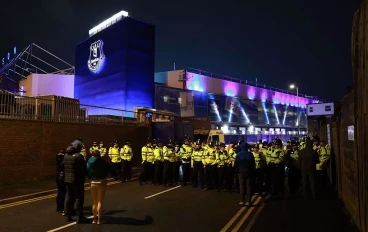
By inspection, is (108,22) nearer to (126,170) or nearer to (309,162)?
(126,170)

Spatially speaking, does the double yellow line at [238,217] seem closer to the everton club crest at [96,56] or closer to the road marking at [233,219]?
the road marking at [233,219]

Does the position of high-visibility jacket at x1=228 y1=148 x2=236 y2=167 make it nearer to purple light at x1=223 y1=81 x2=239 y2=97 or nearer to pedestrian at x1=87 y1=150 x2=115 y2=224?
pedestrian at x1=87 y1=150 x2=115 y2=224

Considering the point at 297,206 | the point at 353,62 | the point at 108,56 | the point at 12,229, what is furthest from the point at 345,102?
the point at 108,56

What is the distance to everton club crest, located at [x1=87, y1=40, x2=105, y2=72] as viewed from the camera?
33500 millimetres

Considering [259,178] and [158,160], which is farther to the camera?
[158,160]

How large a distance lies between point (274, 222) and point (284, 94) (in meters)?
60.3

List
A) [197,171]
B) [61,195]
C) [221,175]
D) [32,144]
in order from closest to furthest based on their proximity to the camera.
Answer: [61,195]
[221,175]
[197,171]
[32,144]

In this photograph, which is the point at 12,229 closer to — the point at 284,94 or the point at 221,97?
the point at 221,97

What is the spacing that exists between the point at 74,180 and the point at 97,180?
1.84ft

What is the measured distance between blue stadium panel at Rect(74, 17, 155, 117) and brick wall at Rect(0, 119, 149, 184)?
38.4 ft

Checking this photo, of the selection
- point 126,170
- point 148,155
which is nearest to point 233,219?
point 148,155

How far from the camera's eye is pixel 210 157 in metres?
12.7

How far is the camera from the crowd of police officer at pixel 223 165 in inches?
464

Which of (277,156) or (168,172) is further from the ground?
(277,156)
